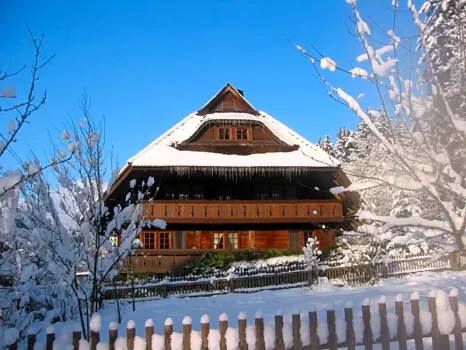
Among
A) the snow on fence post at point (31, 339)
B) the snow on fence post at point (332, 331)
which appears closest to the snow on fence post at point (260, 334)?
the snow on fence post at point (332, 331)

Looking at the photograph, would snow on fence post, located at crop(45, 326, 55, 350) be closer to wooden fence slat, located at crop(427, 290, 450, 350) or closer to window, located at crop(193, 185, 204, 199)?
wooden fence slat, located at crop(427, 290, 450, 350)

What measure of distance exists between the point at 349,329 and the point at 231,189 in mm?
22187

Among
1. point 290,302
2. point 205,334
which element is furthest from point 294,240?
point 205,334

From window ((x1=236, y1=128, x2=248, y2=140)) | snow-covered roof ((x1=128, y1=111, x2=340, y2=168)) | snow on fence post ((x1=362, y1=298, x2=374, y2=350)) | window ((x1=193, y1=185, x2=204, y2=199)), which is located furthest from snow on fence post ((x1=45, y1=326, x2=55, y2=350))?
window ((x1=236, y1=128, x2=248, y2=140))

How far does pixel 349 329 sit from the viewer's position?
4652 mm

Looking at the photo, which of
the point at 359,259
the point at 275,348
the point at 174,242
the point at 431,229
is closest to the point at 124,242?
the point at 275,348

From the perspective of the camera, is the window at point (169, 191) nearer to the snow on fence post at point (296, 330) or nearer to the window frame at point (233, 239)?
the window frame at point (233, 239)

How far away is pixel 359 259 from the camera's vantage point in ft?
59.7

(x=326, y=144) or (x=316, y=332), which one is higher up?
(x=326, y=144)

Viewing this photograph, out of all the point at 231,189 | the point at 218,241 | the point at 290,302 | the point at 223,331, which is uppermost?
the point at 231,189

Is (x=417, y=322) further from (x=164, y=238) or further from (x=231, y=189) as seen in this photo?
(x=231, y=189)

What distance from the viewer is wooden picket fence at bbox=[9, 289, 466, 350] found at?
4395 mm

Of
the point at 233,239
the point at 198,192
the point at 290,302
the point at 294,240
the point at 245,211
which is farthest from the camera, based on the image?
the point at 198,192

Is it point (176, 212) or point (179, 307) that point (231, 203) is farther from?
point (179, 307)
